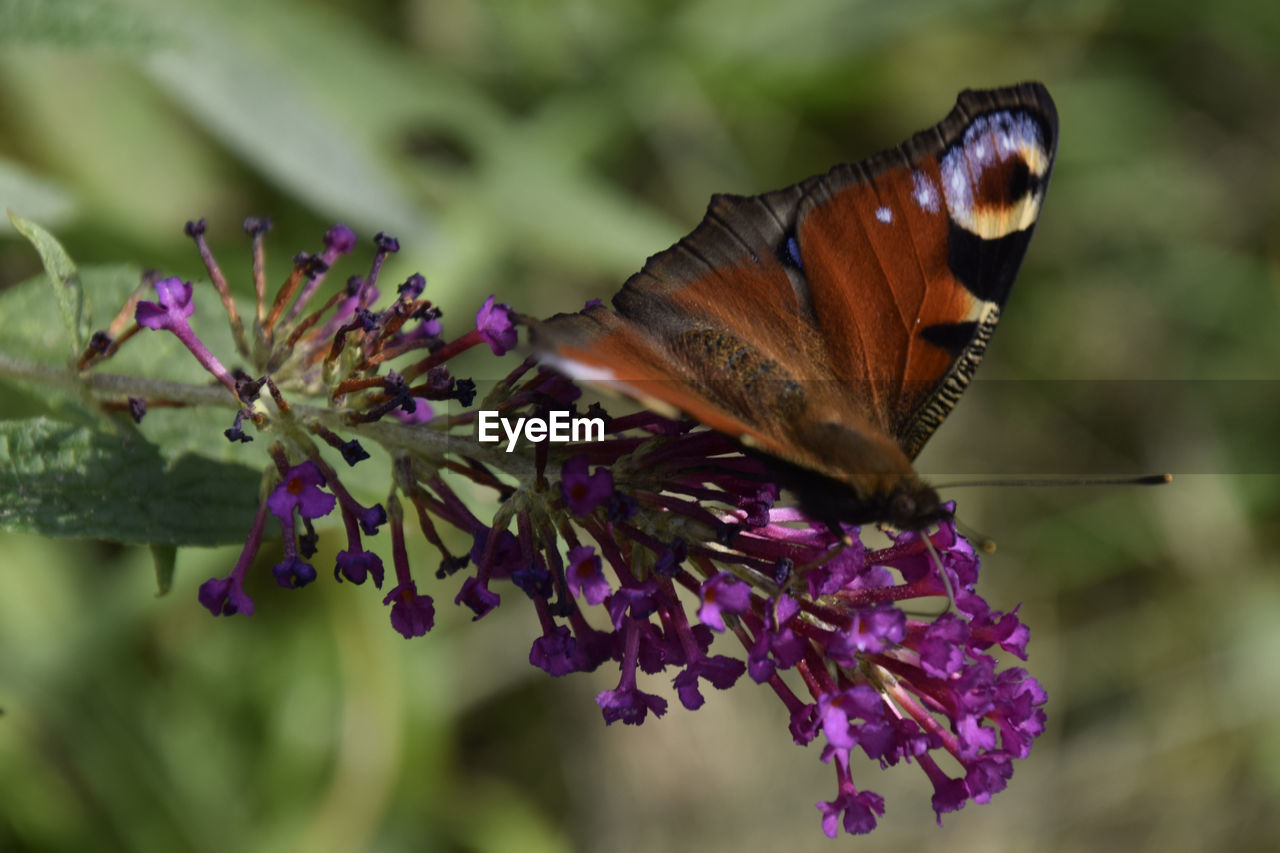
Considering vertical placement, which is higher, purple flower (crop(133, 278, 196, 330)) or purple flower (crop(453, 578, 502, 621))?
purple flower (crop(133, 278, 196, 330))

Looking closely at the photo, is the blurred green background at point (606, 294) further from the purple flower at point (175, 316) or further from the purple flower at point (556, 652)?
the purple flower at point (556, 652)

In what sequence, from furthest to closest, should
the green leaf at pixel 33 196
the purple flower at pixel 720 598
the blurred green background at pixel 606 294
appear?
the blurred green background at pixel 606 294
the green leaf at pixel 33 196
the purple flower at pixel 720 598

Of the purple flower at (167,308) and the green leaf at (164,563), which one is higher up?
the purple flower at (167,308)

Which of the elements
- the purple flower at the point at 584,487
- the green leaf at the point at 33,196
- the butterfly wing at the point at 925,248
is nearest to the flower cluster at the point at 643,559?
the purple flower at the point at 584,487

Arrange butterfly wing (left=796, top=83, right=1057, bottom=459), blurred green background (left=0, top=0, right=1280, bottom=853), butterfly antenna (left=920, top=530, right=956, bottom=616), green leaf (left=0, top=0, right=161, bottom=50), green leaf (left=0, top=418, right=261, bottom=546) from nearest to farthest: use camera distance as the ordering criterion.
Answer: butterfly antenna (left=920, top=530, right=956, bottom=616), green leaf (left=0, top=418, right=261, bottom=546), butterfly wing (left=796, top=83, right=1057, bottom=459), green leaf (left=0, top=0, right=161, bottom=50), blurred green background (left=0, top=0, right=1280, bottom=853)

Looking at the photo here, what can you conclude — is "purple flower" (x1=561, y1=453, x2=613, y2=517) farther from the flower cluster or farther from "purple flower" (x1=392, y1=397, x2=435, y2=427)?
"purple flower" (x1=392, y1=397, x2=435, y2=427)

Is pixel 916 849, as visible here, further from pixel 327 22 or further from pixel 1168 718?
pixel 327 22

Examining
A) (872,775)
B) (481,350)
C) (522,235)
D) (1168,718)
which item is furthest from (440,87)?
(1168,718)

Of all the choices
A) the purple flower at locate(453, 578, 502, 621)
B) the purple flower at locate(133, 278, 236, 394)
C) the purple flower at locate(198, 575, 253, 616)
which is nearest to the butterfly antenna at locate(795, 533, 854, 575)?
the purple flower at locate(453, 578, 502, 621)

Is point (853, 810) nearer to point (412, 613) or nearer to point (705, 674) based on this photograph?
point (705, 674)
